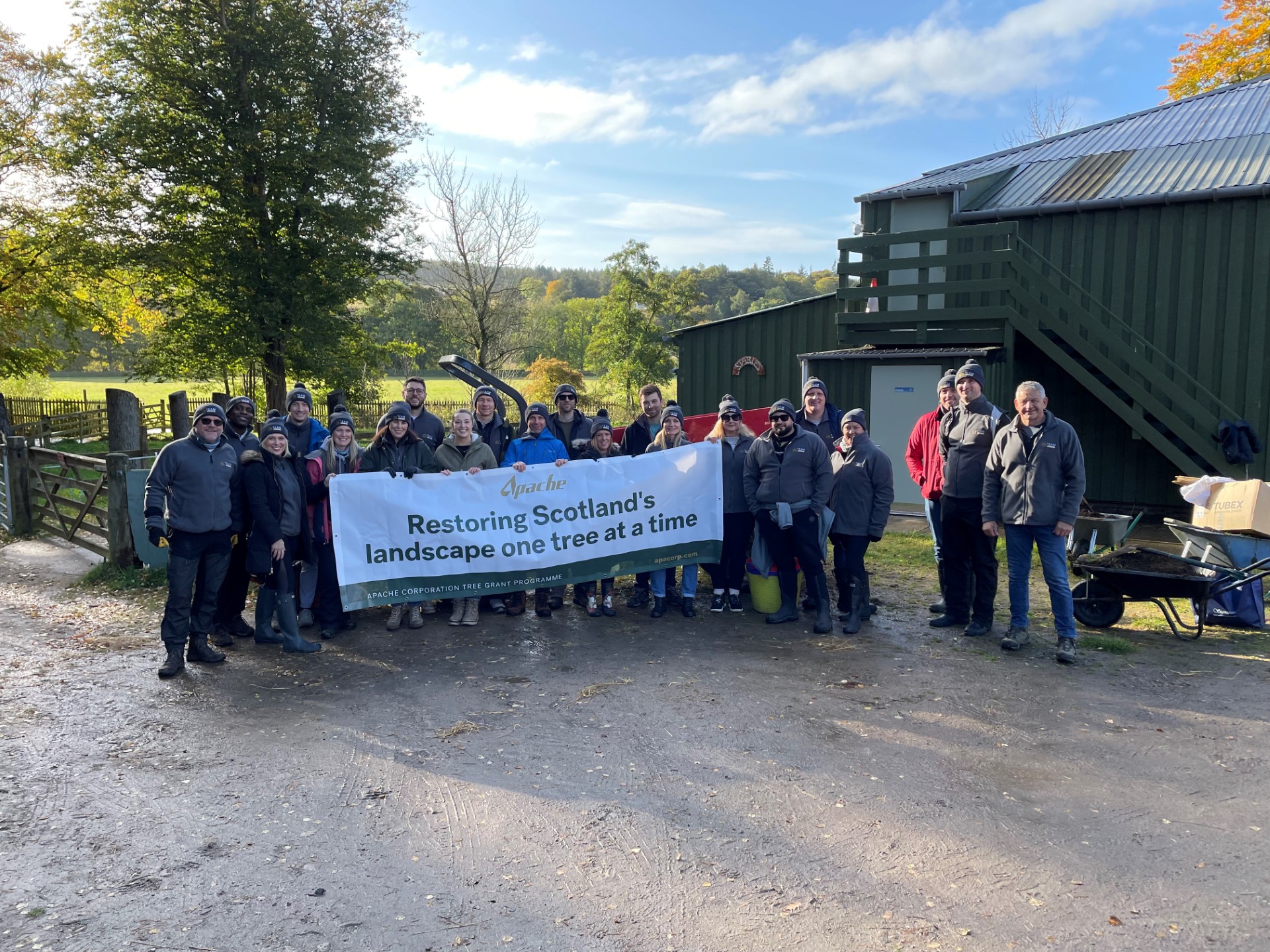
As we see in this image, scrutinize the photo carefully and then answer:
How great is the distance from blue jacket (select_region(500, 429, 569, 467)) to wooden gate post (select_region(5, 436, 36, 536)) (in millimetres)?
8585

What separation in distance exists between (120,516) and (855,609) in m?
7.99

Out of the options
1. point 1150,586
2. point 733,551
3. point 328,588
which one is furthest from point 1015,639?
point 328,588

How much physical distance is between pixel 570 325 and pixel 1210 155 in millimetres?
58498

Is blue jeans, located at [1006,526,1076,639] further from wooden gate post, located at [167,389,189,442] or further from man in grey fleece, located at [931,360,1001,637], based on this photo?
wooden gate post, located at [167,389,189,442]

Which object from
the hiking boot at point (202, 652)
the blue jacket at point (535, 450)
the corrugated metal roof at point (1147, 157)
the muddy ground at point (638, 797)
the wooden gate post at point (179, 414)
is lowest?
the muddy ground at point (638, 797)

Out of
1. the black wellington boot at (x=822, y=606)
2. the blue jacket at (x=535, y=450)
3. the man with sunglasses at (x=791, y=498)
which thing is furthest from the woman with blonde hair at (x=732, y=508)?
the blue jacket at (x=535, y=450)

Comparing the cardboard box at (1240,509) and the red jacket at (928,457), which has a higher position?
the red jacket at (928,457)

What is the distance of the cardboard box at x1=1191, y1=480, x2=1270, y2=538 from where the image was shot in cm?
748

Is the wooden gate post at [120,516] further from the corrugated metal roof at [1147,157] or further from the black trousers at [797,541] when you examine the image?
the corrugated metal roof at [1147,157]

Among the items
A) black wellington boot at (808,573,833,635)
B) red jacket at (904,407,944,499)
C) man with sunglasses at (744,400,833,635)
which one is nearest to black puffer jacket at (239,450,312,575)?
man with sunglasses at (744,400,833,635)

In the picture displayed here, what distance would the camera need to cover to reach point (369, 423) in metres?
33.2

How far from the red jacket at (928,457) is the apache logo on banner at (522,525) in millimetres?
1916

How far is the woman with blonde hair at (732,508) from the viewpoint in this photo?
26.5ft

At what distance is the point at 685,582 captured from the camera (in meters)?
8.15
